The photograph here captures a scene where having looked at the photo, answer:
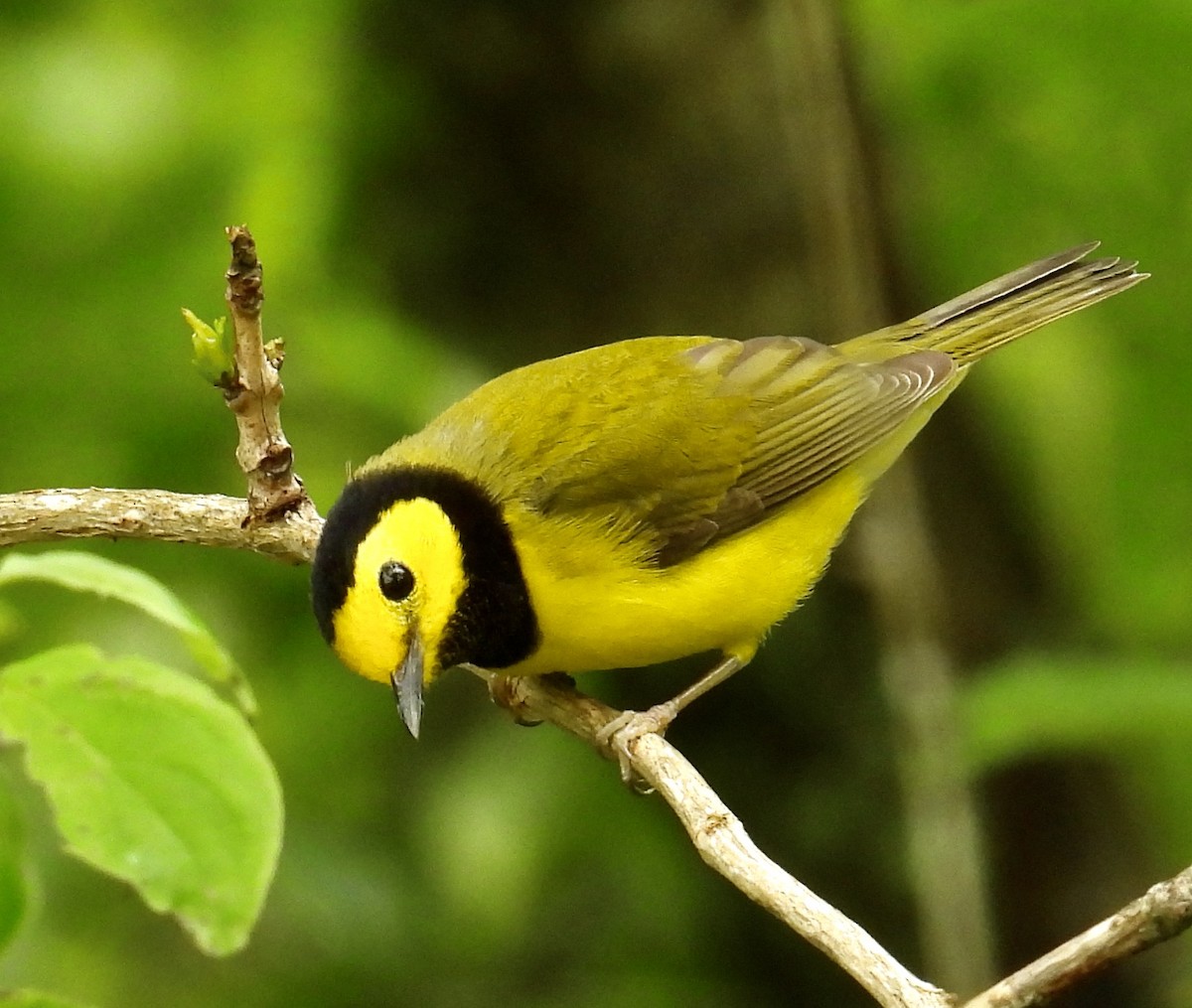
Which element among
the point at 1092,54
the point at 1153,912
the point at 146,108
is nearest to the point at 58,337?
the point at 146,108

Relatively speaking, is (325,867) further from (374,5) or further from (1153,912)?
(1153,912)

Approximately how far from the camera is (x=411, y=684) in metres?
3.47

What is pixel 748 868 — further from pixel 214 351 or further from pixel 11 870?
pixel 11 870

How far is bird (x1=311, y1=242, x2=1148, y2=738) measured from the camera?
360 centimetres

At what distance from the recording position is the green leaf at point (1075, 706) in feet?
12.2

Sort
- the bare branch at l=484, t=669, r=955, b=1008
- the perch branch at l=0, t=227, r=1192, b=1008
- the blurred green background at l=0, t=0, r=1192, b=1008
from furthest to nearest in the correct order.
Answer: the blurred green background at l=0, t=0, r=1192, b=1008
the bare branch at l=484, t=669, r=955, b=1008
the perch branch at l=0, t=227, r=1192, b=1008

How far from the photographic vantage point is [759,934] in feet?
17.1

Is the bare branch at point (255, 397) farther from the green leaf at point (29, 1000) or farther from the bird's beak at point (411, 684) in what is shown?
the green leaf at point (29, 1000)

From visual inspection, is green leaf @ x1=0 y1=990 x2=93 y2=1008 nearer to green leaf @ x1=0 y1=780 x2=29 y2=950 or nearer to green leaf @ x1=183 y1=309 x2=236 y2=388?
green leaf @ x1=0 y1=780 x2=29 y2=950

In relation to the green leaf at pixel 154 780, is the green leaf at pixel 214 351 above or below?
above

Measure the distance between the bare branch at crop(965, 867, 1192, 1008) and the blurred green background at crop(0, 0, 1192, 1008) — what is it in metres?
2.19

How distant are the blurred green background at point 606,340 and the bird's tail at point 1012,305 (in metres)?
0.11

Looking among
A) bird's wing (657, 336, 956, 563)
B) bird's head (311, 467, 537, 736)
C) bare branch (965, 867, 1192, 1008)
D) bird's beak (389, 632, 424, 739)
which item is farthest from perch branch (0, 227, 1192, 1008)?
bird's wing (657, 336, 956, 563)

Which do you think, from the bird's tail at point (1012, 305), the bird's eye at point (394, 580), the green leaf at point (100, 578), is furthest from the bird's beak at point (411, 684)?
the bird's tail at point (1012, 305)
